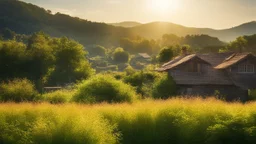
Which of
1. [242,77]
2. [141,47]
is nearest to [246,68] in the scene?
[242,77]

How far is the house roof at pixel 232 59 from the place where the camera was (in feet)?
127

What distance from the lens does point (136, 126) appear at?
18.3 metres

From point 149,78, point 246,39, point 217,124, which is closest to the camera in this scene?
point 217,124

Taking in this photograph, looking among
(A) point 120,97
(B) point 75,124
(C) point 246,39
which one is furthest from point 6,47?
(C) point 246,39

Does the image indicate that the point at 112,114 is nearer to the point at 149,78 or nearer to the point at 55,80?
the point at 149,78

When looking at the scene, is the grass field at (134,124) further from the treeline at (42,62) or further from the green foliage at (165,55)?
the green foliage at (165,55)

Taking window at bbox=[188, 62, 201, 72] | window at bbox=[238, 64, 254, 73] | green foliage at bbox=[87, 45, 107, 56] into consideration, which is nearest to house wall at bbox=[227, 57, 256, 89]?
window at bbox=[238, 64, 254, 73]

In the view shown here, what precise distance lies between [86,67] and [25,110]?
4783 centimetres

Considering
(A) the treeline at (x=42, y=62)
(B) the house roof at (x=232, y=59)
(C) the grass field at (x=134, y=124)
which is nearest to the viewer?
(C) the grass field at (x=134, y=124)

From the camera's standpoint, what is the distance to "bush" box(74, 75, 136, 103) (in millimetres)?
29422

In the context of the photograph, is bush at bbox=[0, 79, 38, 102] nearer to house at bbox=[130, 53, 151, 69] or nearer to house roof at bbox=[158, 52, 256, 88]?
house roof at bbox=[158, 52, 256, 88]

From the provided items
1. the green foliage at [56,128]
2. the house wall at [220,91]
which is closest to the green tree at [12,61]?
the house wall at [220,91]

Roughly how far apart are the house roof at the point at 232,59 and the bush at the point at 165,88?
6168 mm

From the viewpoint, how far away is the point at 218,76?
3897 cm
